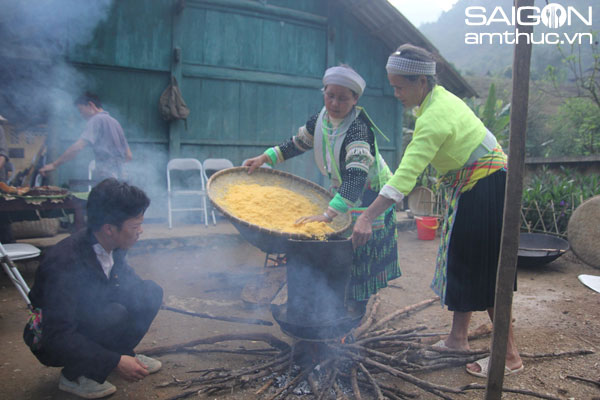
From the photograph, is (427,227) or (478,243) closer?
(478,243)

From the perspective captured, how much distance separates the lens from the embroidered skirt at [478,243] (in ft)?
8.33

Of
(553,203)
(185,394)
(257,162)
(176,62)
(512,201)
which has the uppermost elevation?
(176,62)

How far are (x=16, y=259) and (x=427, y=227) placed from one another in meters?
5.99

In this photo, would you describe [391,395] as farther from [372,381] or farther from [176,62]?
[176,62]

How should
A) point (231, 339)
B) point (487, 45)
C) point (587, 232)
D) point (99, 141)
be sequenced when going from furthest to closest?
point (487, 45)
point (587, 232)
point (99, 141)
point (231, 339)

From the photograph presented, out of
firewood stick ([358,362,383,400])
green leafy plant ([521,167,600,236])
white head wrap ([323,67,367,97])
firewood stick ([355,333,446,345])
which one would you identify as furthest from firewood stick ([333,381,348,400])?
green leafy plant ([521,167,600,236])

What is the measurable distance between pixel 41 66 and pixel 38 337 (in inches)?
205

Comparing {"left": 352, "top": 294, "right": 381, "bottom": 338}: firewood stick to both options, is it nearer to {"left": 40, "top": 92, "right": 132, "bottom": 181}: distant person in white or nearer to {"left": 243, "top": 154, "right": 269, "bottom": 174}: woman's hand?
{"left": 243, "top": 154, "right": 269, "bottom": 174}: woman's hand

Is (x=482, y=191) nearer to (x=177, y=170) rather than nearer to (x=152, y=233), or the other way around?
(x=152, y=233)

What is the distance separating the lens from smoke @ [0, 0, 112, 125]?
18.2 ft

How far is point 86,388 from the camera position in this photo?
2.25 meters

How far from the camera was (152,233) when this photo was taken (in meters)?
5.86

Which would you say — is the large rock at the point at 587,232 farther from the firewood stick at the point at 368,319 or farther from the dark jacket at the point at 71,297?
the dark jacket at the point at 71,297

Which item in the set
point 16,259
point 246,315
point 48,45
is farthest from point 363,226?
point 48,45
